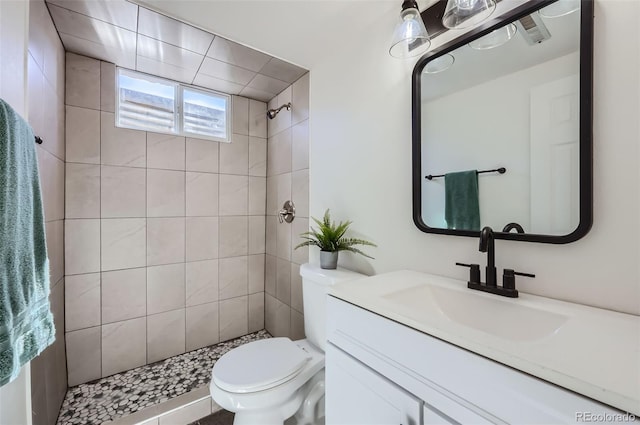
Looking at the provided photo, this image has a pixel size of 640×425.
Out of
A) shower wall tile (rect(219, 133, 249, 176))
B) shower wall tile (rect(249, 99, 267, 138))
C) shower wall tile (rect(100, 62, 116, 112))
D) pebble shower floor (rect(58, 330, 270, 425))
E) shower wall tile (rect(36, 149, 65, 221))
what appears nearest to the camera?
shower wall tile (rect(36, 149, 65, 221))

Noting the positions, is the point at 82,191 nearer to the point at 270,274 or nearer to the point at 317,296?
the point at 270,274

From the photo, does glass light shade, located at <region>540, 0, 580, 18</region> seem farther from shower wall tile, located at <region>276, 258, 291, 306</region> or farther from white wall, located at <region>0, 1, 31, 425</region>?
shower wall tile, located at <region>276, 258, 291, 306</region>

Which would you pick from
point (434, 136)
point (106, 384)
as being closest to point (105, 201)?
point (106, 384)

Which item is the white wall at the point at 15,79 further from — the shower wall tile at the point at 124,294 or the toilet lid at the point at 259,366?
the shower wall tile at the point at 124,294

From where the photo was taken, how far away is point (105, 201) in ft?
5.75

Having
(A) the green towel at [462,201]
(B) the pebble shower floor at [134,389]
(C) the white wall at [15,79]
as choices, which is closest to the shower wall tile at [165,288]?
(B) the pebble shower floor at [134,389]

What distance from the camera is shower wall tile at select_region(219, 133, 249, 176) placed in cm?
217

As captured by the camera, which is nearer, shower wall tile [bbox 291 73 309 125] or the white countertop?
the white countertop

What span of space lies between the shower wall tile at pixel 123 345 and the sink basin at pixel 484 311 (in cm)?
188

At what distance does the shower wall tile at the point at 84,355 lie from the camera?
1644mm

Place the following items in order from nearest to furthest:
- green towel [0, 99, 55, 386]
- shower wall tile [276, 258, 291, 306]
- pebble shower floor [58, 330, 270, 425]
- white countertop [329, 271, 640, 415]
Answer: white countertop [329, 271, 640, 415]
green towel [0, 99, 55, 386]
pebble shower floor [58, 330, 270, 425]
shower wall tile [276, 258, 291, 306]

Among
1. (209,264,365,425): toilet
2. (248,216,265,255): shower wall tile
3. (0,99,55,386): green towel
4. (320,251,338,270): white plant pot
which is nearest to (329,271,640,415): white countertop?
(209,264,365,425): toilet

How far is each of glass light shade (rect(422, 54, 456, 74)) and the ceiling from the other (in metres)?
0.96

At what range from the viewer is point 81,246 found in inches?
66.0
